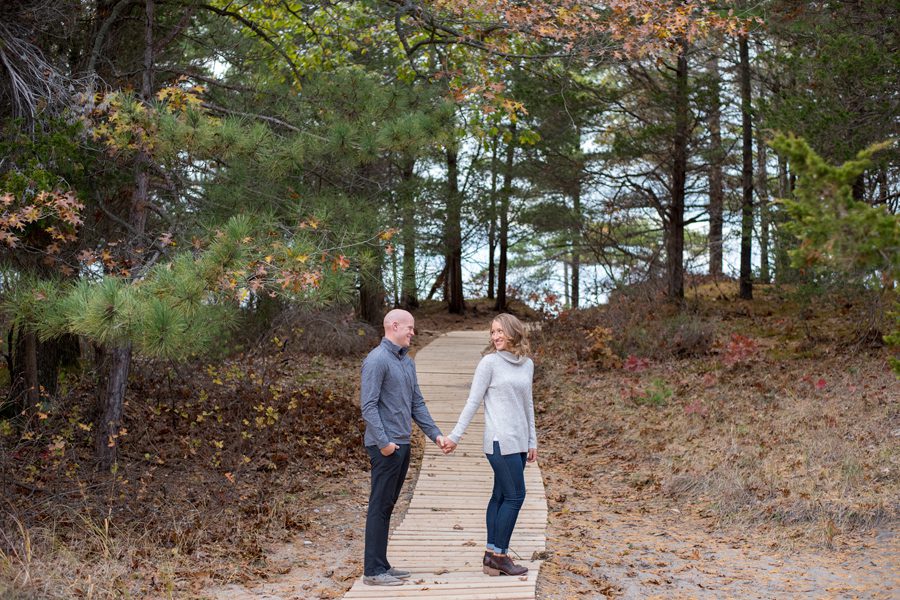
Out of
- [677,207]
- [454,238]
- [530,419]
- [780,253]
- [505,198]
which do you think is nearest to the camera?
[530,419]

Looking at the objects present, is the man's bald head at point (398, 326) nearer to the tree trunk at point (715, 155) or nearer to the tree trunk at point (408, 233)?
the tree trunk at point (408, 233)

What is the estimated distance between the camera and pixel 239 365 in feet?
38.3

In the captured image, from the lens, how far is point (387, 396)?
550 centimetres

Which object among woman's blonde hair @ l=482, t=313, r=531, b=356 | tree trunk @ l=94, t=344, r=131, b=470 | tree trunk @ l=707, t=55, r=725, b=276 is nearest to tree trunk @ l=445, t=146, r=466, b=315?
tree trunk @ l=707, t=55, r=725, b=276

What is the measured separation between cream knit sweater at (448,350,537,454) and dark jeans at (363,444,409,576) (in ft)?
1.27

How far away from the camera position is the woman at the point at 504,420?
5527 millimetres

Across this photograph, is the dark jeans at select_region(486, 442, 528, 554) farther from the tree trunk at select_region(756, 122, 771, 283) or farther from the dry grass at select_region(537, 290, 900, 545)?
the tree trunk at select_region(756, 122, 771, 283)

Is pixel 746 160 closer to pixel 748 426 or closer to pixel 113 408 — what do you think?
pixel 748 426

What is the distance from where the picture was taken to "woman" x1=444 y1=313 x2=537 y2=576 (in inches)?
218

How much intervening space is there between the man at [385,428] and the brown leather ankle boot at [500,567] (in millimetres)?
570

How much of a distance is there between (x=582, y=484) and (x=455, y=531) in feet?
8.55

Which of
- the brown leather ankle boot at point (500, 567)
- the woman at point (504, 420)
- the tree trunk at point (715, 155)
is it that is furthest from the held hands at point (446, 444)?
the tree trunk at point (715, 155)

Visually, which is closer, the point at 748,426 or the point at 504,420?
the point at 504,420

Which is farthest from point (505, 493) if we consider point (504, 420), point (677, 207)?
point (677, 207)
